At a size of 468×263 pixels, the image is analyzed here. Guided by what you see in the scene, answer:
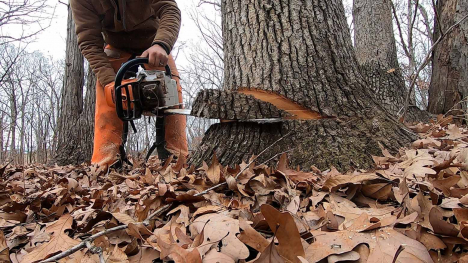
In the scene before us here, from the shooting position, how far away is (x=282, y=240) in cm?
76

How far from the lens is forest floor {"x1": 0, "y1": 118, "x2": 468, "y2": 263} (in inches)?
30.9

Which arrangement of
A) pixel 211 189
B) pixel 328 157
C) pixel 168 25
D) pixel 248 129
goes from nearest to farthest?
pixel 211 189, pixel 328 157, pixel 248 129, pixel 168 25

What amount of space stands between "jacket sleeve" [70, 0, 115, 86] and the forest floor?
1.66m

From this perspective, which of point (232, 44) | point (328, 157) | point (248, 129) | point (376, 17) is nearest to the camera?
point (328, 157)

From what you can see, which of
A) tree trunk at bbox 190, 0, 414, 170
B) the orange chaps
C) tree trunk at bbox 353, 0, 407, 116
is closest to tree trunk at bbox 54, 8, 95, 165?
the orange chaps

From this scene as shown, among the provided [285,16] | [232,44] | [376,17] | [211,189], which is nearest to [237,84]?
[232,44]

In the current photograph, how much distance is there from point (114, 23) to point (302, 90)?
7.51ft

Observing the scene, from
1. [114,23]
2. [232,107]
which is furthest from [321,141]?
[114,23]

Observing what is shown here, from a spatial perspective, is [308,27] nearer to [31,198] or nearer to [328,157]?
[328,157]

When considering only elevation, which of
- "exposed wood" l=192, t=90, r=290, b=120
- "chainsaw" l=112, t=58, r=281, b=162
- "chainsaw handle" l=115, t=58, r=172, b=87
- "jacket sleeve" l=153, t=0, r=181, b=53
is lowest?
"exposed wood" l=192, t=90, r=290, b=120

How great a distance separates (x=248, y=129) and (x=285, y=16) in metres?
0.83

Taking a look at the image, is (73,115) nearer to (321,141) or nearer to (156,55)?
(156,55)

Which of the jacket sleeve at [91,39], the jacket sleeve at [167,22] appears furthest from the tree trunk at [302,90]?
the jacket sleeve at [91,39]

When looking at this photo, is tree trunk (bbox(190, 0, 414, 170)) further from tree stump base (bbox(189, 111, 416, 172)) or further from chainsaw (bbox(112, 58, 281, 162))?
chainsaw (bbox(112, 58, 281, 162))
